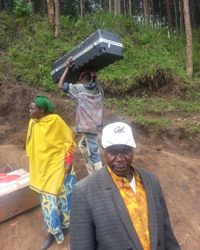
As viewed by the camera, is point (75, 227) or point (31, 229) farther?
point (31, 229)

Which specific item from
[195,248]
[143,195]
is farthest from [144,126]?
[143,195]

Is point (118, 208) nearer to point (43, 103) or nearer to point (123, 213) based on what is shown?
point (123, 213)

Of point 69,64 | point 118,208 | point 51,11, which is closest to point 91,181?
point 118,208

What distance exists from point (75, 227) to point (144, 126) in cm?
418

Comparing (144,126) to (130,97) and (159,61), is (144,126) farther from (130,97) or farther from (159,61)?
(159,61)

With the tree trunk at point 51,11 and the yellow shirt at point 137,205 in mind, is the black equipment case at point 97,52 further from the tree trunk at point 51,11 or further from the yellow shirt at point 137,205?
the tree trunk at point 51,11

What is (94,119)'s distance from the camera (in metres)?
2.57

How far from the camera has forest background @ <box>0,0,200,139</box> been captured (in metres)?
5.64

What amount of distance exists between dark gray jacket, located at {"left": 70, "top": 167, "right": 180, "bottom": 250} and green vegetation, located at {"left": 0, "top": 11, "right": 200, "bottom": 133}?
4037 mm

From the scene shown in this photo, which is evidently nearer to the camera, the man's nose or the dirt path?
the man's nose

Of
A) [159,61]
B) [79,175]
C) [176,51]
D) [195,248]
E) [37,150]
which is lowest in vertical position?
[195,248]

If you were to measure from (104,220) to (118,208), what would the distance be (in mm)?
104

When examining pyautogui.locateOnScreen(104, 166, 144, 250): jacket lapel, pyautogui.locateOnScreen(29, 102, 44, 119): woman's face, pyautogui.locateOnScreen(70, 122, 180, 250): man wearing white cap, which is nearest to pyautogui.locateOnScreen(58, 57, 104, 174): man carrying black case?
pyautogui.locateOnScreen(29, 102, 44, 119): woman's face

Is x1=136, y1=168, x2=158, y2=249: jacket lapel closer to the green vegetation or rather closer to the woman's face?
the woman's face
